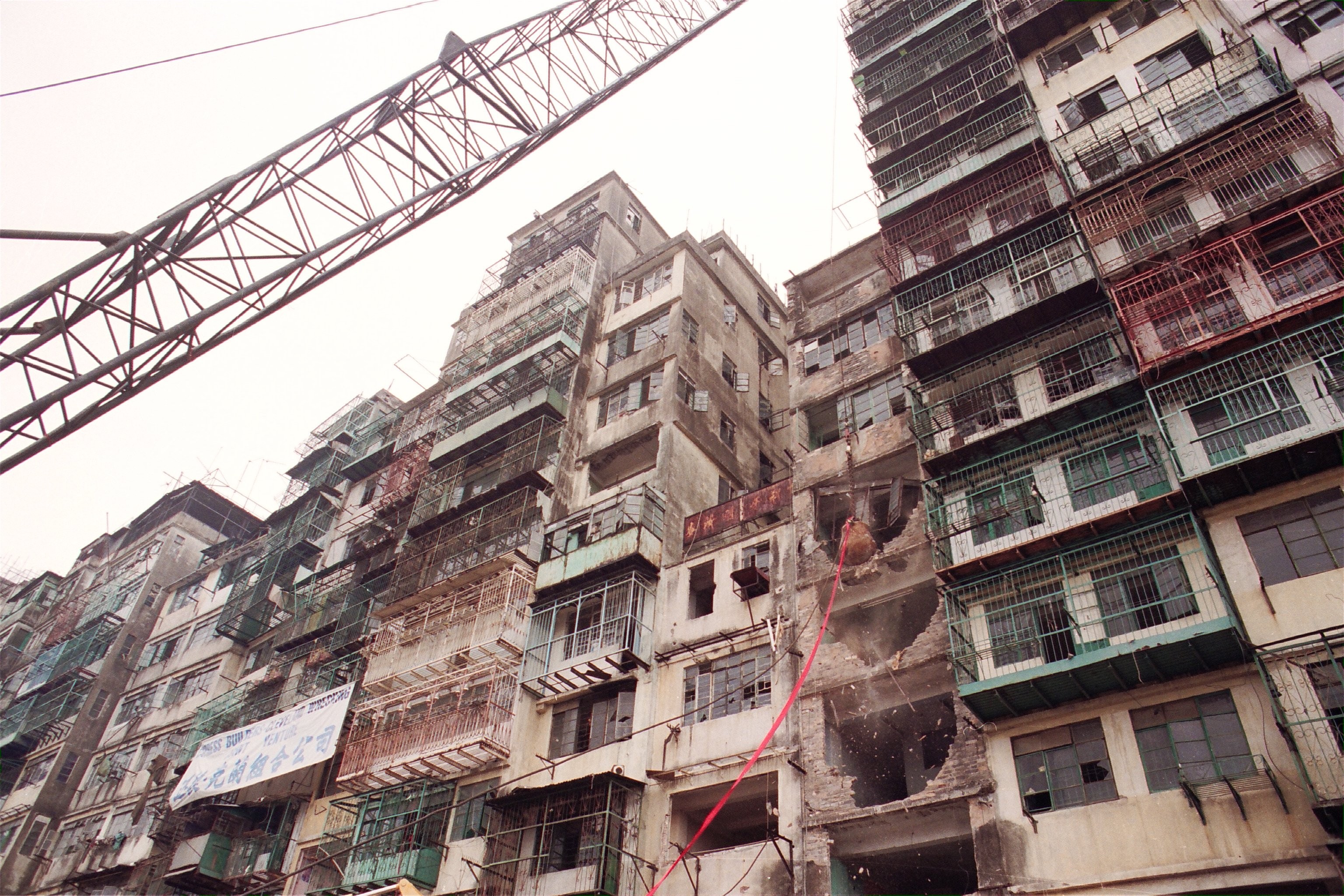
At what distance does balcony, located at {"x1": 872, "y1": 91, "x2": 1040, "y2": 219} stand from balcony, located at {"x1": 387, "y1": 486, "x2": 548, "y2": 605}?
17.3 meters

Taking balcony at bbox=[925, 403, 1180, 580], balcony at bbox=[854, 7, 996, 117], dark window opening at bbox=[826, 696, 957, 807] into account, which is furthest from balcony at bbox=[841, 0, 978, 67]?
dark window opening at bbox=[826, 696, 957, 807]

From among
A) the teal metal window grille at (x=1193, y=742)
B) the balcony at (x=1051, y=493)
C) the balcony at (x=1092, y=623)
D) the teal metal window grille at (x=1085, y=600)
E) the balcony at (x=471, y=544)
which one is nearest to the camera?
the teal metal window grille at (x=1193, y=742)

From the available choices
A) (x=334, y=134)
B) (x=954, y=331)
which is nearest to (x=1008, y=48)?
(x=954, y=331)

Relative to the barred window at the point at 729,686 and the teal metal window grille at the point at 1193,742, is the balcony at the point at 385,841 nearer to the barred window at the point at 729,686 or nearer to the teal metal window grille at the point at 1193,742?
the barred window at the point at 729,686

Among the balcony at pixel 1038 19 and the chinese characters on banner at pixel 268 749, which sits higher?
the balcony at pixel 1038 19

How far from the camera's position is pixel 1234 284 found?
2217 cm

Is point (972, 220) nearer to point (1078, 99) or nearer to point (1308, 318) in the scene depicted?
point (1078, 99)

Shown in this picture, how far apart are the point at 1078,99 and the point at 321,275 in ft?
79.8

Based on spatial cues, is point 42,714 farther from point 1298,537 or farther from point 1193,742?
point 1298,537

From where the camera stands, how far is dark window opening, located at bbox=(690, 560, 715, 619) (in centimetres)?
3059

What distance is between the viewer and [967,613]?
2294 cm

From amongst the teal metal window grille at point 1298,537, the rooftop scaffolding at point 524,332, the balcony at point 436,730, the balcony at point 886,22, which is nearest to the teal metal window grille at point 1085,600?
the teal metal window grille at point 1298,537

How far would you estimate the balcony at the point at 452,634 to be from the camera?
32.7 metres

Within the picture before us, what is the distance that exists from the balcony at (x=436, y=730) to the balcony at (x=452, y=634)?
0.56m
